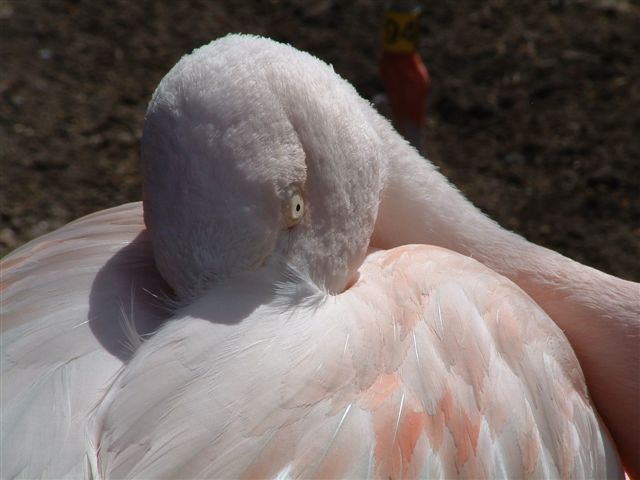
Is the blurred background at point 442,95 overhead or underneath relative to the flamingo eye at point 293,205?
underneath

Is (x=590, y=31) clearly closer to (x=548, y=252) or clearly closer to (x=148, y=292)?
(x=548, y=252)

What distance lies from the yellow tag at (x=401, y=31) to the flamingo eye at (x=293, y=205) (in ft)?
8.45

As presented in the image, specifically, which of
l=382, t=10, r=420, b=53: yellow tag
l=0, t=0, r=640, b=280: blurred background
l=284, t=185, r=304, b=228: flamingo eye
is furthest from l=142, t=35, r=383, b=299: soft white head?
l=0, t=0, r=640, b=280: blurred background

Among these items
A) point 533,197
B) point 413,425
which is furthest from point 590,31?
point 413,425

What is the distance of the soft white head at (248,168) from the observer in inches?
62.5

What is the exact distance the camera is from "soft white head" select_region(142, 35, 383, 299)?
1587 mm

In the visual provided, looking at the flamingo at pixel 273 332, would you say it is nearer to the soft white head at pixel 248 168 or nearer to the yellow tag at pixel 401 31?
the soft white head at pixel 248 168

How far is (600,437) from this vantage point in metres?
1.98

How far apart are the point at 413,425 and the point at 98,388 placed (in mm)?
614

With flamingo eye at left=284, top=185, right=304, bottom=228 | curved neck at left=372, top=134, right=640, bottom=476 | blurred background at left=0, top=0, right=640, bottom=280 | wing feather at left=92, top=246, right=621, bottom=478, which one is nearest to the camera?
wing feather at left=92, top=246, right=621, bottom=478

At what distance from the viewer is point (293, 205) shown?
1.71 metres

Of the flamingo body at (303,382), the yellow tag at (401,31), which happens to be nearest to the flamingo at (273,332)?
the flamingo body at (303,382)

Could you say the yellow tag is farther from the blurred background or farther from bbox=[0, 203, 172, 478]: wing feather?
bbox=[0, 203, 172, 478]: wing feather

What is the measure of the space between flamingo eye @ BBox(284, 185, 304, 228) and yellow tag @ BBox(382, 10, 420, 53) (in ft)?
8.45
